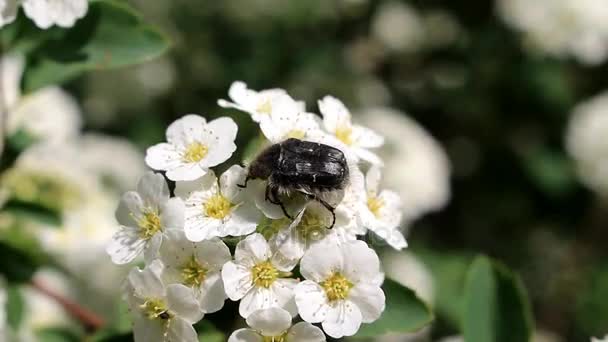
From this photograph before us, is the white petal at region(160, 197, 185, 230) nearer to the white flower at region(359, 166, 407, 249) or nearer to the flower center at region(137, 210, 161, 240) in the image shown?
the flower center at region(137, 210, 161, 240)

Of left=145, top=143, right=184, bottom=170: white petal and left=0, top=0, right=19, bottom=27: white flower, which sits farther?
left=0, top=0, right=19, bottom=27: white flower

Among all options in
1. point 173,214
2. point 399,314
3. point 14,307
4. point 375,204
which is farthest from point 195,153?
point 14,307

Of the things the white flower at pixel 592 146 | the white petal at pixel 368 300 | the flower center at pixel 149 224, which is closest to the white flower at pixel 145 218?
the flower center at pixel 149 224

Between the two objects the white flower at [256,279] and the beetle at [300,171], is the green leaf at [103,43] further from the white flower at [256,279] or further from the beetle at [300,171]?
the white flower at [256,279]

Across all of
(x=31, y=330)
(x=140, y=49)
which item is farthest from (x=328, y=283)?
(x=31, y=330)

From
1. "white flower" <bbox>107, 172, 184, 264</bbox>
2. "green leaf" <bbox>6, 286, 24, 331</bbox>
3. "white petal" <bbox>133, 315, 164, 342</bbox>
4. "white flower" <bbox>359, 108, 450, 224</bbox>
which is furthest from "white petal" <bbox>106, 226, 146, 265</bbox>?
"white flower" <bbox>359, 108, 450, 224</bbox>

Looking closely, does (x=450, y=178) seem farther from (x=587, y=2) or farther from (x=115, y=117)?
(x=115, y=117)

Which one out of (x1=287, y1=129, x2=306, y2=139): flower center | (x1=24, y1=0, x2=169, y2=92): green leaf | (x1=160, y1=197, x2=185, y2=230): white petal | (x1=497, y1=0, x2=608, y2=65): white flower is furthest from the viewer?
(x1=497, y1=0, x2=608, y2=65): white flower

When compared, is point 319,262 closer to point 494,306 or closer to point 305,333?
point 305,333

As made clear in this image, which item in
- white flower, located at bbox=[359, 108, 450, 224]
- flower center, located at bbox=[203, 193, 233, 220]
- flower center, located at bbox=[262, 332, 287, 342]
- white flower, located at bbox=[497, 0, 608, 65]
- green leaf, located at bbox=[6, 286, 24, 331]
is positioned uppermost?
flower center, located at bbox=[203, 193, 233, 220]
